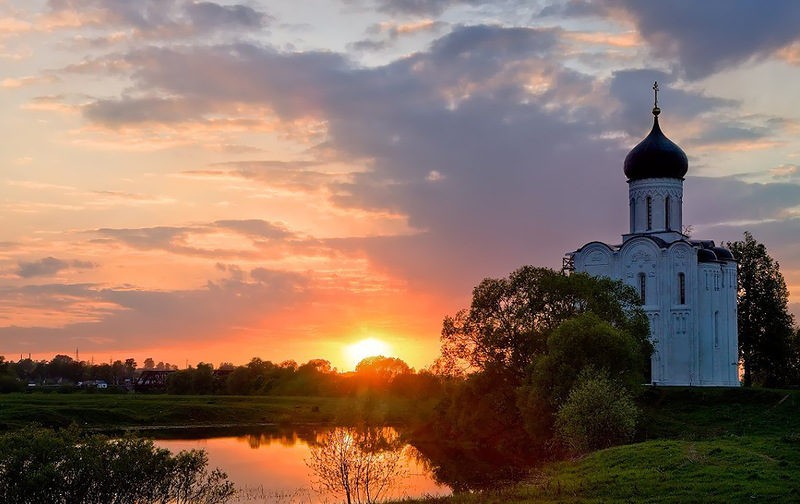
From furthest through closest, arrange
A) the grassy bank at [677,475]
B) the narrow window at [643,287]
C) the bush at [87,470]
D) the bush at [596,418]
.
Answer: the narrow window at [643,287], the bush at [596,418], the grassy bank at [677,475], the bush at [87,470]

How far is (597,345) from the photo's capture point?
4059 cm

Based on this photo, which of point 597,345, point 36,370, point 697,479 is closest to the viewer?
point 697,479

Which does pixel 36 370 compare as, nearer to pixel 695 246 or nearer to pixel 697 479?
pixel 695 246

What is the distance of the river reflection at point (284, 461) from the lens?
110ft

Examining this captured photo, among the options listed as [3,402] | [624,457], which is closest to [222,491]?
[624,457]

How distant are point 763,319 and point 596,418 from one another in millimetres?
31910

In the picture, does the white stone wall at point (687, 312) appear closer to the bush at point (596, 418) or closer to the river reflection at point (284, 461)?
the river reflection at point (284, 461)

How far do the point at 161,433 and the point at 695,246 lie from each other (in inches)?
1498

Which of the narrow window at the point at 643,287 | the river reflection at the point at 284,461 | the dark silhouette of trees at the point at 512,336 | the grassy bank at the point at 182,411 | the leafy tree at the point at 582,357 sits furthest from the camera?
the grassy bank at the point at 182,411

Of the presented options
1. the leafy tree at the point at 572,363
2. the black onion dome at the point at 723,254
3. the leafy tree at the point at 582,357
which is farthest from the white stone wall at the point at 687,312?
the leafy tree at the point at 582,357

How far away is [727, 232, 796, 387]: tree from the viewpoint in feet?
201

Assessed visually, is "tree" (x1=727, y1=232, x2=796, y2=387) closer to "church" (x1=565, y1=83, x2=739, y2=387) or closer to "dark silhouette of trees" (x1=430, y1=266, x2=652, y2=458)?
"church" (x1=565, y1=83, x2=739, y2=387)

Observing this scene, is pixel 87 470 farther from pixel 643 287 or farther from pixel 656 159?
pixel 656 159

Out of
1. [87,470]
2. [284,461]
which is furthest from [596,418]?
[87,470]
